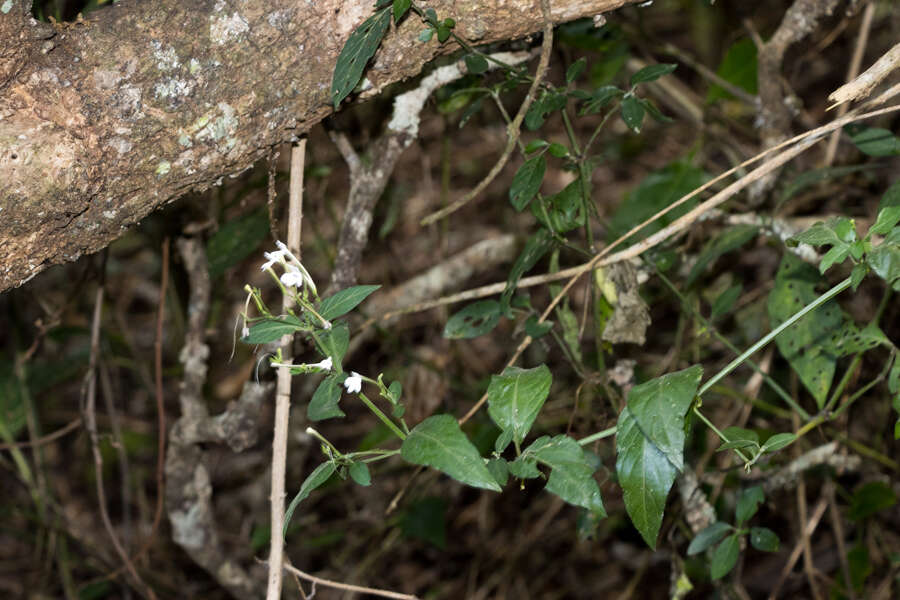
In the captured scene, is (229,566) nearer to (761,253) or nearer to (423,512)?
(423,512)

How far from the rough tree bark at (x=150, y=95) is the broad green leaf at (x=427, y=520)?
3.50ft

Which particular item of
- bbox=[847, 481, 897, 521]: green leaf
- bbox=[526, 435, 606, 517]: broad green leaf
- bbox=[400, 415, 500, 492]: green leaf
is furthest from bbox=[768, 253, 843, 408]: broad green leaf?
bbox=[400, 415, 500, 492]: green leaf

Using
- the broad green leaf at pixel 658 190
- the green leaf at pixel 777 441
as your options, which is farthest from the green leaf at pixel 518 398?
the broad green leaf at pixel 658 190

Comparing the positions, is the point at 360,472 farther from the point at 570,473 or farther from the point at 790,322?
the point at 790,322

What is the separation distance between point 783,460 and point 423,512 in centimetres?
78

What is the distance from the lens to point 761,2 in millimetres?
3008

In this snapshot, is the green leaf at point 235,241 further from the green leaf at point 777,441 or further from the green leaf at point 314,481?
the green leaf at point 777,441

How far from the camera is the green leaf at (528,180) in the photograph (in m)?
1.15

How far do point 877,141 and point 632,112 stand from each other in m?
0.47

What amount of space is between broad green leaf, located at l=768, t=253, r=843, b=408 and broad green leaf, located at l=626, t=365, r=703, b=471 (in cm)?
51

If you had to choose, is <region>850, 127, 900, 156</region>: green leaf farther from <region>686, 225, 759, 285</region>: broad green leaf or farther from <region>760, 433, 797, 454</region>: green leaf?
<region>760, 433, 797, 454</region>: green leaf

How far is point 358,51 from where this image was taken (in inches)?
37.3

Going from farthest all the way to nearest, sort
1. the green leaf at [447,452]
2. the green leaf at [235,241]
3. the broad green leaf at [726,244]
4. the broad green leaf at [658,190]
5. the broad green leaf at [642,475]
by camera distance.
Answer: the broad green leaf at [658,190], the green leaf at [235,241], the broad green leaf at [726,244], the broad green leaf at [642,475], the green leaf at [447,452]

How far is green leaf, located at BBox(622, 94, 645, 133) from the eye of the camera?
114cm
